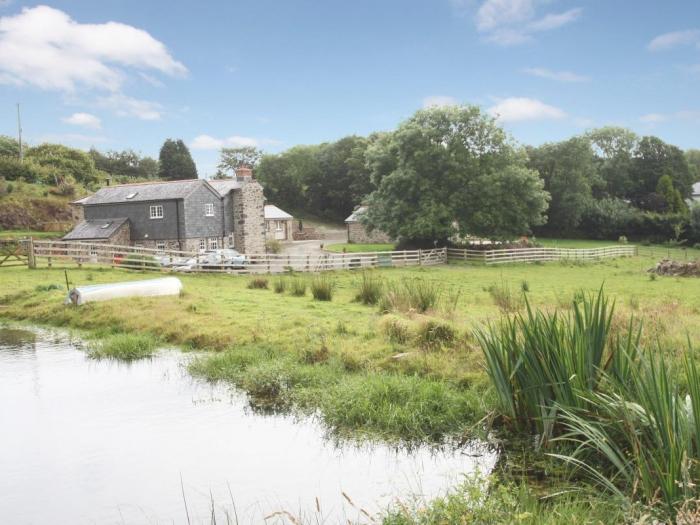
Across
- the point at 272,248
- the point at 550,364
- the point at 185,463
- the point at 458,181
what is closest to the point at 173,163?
the point at 272,248

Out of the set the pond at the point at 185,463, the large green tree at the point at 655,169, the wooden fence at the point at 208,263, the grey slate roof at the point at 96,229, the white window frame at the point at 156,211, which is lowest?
the pond at the point at 185,463

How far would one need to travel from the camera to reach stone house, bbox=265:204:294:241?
63.8 meters

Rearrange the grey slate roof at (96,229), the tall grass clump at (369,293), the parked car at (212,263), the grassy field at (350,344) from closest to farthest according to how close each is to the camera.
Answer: the grassy field at (350,344) < the tall grass clump at (369,293) < the parked car at (212,263) < the grey slate roof at (96,229)

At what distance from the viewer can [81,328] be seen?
1460 centimetres

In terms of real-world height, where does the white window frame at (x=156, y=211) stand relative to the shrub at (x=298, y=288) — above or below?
above

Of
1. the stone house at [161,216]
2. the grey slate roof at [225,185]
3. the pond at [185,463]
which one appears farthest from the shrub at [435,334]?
the grey slate roof at [225,185]

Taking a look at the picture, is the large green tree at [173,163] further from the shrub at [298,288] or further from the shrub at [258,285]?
the shrub at [298,288]

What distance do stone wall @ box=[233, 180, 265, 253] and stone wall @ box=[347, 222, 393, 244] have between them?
15912mm

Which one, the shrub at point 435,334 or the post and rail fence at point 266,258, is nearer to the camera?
the shrub at point 435,334

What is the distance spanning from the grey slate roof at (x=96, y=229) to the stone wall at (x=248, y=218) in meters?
8.67

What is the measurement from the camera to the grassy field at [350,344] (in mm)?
7672

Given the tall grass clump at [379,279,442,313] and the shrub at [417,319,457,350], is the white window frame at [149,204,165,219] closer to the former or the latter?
the tall grass clump at [379,279,442,313]

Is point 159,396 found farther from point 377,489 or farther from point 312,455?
point 377,489

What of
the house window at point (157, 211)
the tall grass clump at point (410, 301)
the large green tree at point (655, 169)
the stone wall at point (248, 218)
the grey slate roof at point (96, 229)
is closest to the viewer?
the tall grass clump at point (410, 301)
